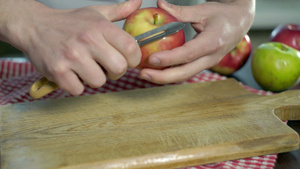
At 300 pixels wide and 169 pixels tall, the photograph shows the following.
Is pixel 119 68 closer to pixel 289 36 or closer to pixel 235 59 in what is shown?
pixel 235 59

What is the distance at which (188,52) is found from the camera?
0.80m

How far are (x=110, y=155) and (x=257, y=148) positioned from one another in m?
0.30

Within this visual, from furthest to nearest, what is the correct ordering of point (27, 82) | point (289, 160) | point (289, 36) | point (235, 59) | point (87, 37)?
point (289, 36) < point (235, 59) < point (27, 82) < point (289, 160) < point (87, 37)

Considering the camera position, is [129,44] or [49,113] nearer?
[129,44]

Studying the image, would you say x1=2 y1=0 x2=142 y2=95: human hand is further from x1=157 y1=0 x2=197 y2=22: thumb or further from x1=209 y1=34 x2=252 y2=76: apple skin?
x1=209 y1=34 x2=252 y2=76: apple skin

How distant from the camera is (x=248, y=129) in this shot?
795 millimetres

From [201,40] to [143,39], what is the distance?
14cm

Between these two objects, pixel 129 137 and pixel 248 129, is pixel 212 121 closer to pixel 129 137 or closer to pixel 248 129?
pixel 248 129

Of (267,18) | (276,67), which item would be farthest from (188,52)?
(267,18)

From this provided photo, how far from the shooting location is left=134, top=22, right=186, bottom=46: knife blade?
0.75 metres

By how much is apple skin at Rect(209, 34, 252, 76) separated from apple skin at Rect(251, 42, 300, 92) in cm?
11

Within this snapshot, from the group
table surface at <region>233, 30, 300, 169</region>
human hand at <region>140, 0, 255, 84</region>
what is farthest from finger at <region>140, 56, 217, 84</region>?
table surface at <region>233, 30, 300, 169</region>

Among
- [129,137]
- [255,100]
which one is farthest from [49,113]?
[255,100]

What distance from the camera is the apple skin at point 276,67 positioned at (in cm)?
115
